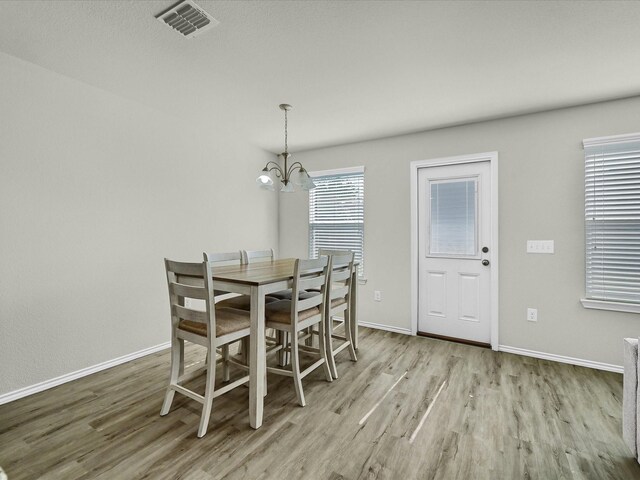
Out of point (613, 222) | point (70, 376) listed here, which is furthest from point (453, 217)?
point (70, 376)

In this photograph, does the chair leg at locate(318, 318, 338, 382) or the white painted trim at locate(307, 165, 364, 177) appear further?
the white painted trim at locate(307, 165, 364, 177)

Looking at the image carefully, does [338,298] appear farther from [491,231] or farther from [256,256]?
A: [491,231]

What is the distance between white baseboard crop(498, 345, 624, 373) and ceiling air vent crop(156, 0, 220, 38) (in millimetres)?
3738

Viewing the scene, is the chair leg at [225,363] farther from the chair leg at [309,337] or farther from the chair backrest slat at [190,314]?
the chair leg at [309,337]

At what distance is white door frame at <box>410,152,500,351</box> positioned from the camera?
10.9 feet

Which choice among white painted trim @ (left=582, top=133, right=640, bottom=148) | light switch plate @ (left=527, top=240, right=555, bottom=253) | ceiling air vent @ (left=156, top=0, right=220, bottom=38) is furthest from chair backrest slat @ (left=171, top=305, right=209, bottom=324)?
white painted trim @ (left=582, top=133, right=640, bottom=148)

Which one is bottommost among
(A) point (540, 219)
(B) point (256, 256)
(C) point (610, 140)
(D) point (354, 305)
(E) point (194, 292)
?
(D) point (354, 305)

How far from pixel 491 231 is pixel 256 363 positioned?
2.72 m

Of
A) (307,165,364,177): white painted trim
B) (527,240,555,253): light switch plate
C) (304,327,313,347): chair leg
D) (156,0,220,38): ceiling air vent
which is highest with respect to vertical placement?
(156,0,220,38): ceiling air vent

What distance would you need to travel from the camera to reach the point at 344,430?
1.97 m

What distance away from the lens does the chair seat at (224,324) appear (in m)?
1.99

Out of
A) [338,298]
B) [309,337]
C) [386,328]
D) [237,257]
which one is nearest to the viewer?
[338,298]

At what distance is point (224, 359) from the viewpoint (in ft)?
8.40

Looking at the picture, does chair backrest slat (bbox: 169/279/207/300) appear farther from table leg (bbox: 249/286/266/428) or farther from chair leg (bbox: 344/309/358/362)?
chair leg (bbox: 344/309/358/362)
